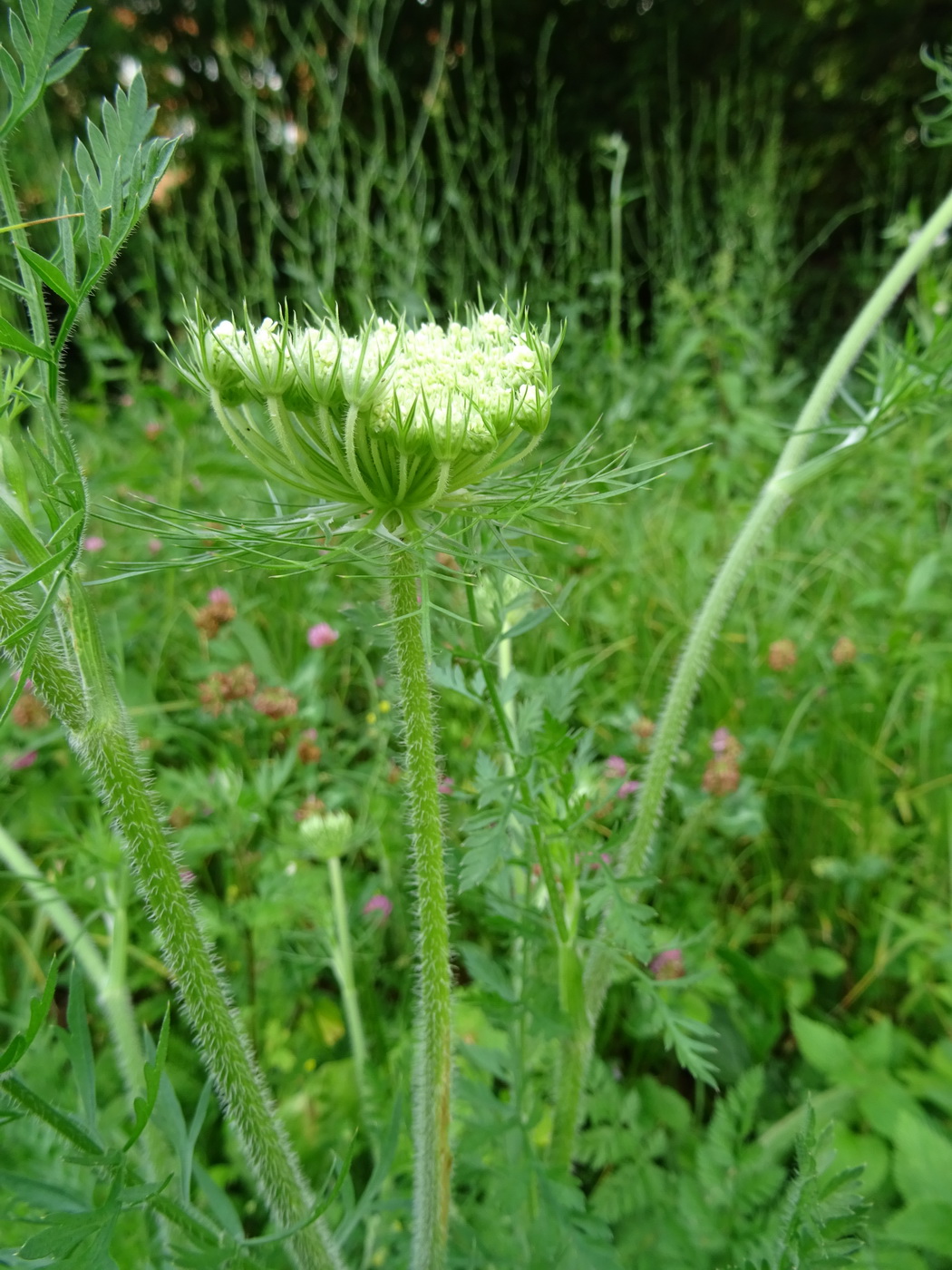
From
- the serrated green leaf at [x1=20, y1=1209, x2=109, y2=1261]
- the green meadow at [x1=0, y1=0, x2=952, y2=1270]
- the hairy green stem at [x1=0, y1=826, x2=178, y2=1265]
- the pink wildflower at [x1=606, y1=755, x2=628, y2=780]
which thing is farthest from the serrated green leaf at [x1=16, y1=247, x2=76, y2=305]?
the pink wildflower at [x1=606, y1=755, x2=628, y2=780]

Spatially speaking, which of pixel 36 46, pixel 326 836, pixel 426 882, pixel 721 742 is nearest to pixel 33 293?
pixel 36 46

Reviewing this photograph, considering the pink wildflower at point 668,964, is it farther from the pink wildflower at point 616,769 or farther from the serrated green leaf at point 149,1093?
the serrated green leaf at point 149,1093

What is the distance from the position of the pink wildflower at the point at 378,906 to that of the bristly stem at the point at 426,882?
81 cm

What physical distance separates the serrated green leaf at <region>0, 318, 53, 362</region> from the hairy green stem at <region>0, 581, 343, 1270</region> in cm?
17

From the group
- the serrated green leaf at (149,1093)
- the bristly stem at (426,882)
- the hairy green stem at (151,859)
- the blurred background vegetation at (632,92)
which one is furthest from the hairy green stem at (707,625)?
the blurred background vegetation at (632,92)

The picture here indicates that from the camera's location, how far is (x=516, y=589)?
1.33m

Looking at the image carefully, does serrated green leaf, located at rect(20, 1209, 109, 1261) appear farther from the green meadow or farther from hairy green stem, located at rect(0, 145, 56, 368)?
hairy green stem, located at rect(0, 145, 56, 368)

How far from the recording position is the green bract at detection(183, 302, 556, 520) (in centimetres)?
67

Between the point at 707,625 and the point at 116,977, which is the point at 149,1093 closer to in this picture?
the point at 116,977

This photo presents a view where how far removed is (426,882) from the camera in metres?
0.80

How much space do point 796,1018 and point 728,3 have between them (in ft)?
28.2

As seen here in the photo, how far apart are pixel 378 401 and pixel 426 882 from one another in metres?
0.47

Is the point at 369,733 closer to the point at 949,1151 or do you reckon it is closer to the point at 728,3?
the point at 949,1151

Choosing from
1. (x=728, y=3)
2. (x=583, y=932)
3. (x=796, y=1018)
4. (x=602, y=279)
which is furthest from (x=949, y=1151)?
(x=728, y=3)
